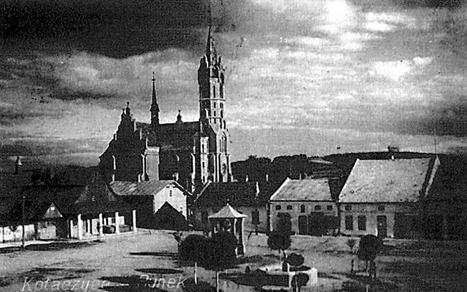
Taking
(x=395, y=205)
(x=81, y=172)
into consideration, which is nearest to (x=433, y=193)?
(x=395, y=205)

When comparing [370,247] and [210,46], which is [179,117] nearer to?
[210,46]

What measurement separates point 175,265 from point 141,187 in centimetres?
62

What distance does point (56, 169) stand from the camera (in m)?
5.03

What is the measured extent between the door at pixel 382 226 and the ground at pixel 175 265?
0.06 m

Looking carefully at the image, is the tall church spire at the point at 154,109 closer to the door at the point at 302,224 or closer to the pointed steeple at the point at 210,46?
the pointed steeple at the point at 210,46

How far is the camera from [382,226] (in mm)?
4617

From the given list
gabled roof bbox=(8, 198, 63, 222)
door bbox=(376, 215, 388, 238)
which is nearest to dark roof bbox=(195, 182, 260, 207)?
door bbox=(376, 215, 388, 238)

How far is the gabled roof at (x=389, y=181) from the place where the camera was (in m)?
4.63

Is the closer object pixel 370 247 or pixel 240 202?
pixel 370 247

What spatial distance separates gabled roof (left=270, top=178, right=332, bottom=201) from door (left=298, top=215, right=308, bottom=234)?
0.14m

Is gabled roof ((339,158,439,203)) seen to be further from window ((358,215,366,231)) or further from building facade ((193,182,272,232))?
building facade ((193,182,272,232))

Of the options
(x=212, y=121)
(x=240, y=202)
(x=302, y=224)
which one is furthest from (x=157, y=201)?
(x=302, y=224)

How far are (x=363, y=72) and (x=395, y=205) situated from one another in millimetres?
961

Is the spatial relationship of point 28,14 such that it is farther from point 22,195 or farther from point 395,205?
point 395,205
